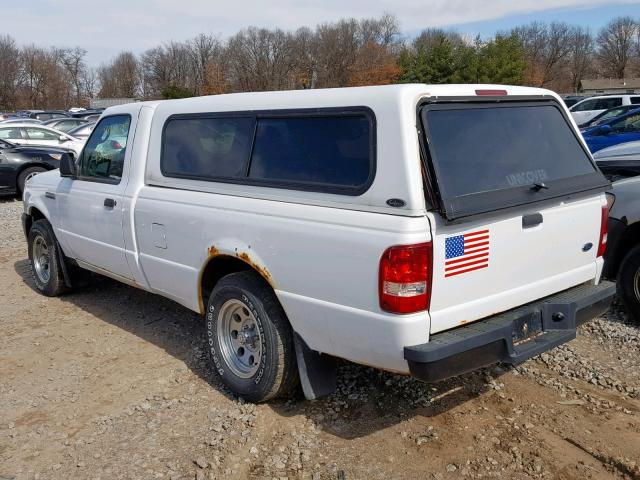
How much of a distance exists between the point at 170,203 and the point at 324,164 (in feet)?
4.58

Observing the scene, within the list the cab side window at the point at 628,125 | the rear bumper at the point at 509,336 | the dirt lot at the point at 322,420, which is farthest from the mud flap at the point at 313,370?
the cab side window at the point at 628,125

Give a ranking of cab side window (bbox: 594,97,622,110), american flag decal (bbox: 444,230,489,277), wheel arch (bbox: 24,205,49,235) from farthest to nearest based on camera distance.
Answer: cab side window (bbox: 594,97,622,110)
wheel arch (bbox: 24,205,49,235)
american flag decal (bbox: 444,230,489,277)

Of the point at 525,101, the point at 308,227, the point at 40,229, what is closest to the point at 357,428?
the point at 308,227

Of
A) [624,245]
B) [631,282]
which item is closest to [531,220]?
[631,282]

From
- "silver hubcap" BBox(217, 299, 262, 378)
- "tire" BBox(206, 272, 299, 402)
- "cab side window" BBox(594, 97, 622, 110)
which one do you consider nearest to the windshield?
"tire" BBox(206, 272, 299, 402)

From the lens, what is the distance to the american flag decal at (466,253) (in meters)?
2.95

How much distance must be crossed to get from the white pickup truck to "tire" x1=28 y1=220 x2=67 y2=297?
201 centimetres

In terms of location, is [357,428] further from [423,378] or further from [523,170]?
[523,170]

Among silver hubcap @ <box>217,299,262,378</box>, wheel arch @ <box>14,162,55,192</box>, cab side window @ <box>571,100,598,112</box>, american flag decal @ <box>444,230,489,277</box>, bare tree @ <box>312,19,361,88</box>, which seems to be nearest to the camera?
american flag decal @ <box>444,230,489,277</box>

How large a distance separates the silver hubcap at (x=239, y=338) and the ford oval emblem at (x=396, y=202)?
1.29 metres

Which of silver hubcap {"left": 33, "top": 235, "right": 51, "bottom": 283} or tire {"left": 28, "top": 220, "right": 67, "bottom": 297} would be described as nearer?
tire {"left": 28, "top": 220, "right": 67, "bottom": 297}

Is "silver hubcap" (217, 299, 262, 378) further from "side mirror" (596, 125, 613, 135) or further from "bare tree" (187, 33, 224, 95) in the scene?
"bare tree" (187, 33, 224, 95)

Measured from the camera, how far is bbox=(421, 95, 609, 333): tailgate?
9.77 feet

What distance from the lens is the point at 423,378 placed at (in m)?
2.94
